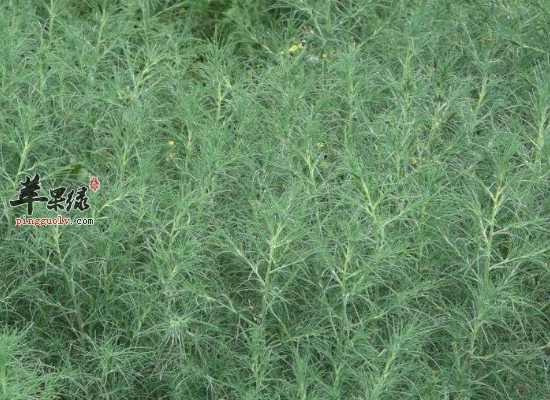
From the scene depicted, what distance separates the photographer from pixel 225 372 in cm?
377

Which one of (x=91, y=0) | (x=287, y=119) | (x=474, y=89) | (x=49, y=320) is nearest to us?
(x=49, y=320)

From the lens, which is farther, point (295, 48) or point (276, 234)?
point (295, 48)

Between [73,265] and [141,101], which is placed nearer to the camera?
[73,265]

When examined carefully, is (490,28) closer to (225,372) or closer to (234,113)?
(234,113)

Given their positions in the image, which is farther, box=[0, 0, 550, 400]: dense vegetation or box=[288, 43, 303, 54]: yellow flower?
box=[288, 43, 303, 54]: yellow flower

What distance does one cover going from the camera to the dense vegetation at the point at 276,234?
147 inches

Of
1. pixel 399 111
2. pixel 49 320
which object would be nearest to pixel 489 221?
pixel 399 111

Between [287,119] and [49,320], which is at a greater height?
[287,119]

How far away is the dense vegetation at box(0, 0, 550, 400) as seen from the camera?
3.73 meters

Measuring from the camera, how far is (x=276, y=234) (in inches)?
146

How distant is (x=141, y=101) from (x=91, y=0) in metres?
0.93

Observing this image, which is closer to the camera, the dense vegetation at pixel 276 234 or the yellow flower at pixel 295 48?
the dense vegetation at pixel 276 234

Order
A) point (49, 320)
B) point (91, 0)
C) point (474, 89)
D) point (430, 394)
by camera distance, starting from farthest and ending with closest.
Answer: point (91, 0) < point (474, 89) < point (49, 320) < point (430, 394)

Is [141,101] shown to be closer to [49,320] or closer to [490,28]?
[49,320]
